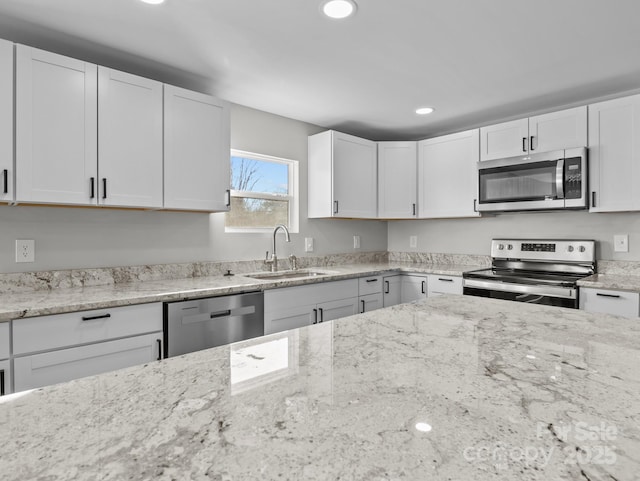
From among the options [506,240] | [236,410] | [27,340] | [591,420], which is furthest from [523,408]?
[506,240]

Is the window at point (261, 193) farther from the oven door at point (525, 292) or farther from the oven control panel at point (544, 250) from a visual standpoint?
the oven control panel at point (544, 250)

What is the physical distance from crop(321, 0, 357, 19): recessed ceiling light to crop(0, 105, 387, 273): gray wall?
1.45 metres

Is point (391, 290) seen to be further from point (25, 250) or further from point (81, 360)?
point (25, 250)

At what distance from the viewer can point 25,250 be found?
7.06ft

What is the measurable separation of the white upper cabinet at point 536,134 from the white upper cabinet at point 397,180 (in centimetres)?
71

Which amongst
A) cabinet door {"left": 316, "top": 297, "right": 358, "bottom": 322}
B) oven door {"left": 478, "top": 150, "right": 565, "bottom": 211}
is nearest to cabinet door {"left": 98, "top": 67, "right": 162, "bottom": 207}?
cabinet door {"left": 316, "top": 297, "right": 358, "bottom": 322}

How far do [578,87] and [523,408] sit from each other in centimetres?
298

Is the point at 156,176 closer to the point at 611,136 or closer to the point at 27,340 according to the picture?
the point at 27,340

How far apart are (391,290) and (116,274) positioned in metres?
2.27

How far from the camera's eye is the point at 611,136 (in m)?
2.72

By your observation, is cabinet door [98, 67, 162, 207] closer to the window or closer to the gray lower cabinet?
the gray lower cabinet

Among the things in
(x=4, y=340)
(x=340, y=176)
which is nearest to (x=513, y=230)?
(x=340, y=176)

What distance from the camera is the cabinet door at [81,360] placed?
1.66 m

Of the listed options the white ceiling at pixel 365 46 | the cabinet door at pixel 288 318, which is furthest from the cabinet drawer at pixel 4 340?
the white ceiling at pixel 365 46
